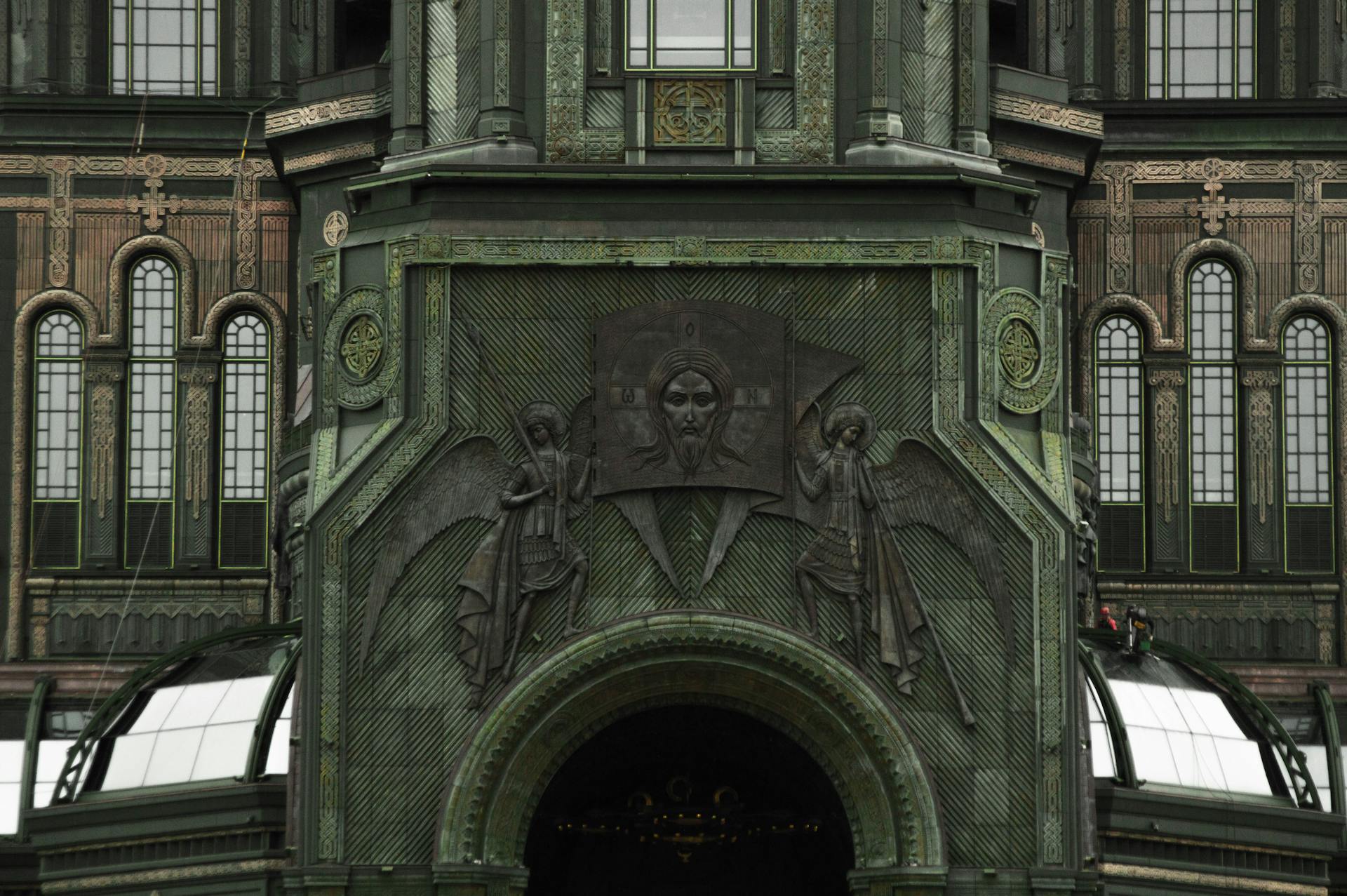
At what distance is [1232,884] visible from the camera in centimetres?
5584

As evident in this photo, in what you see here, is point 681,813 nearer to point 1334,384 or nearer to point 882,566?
point 882,566

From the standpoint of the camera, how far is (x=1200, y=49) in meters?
64.1

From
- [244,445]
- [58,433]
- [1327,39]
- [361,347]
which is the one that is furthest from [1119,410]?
[58,433]

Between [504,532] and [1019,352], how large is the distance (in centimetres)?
768

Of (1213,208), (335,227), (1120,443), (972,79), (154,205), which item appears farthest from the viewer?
(154,205)

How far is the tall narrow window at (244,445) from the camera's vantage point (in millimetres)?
62969

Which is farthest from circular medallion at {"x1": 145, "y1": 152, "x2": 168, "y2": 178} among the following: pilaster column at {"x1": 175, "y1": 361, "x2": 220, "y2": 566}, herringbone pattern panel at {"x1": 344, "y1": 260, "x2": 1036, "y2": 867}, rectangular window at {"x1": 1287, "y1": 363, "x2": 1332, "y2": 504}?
rectangular window at {"x1": 1287, "y1": 363, "x2": 1332, "y2": 504}

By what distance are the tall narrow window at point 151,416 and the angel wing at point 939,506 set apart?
1442 centimetres

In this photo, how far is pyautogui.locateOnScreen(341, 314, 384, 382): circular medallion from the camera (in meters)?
54.3

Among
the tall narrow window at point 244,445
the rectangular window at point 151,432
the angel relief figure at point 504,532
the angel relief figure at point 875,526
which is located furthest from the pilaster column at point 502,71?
the rectangular window at point 151,432

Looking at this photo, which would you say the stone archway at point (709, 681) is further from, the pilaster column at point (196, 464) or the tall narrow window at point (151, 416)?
the tall narrow window at point (151, 416)

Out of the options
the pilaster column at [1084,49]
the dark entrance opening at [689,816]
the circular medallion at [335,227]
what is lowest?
the dark entrance opening at [689,816]

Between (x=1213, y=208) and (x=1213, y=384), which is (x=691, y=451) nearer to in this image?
(x=1213, y=384)

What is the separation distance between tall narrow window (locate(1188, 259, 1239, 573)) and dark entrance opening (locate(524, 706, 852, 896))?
886 centimetres
